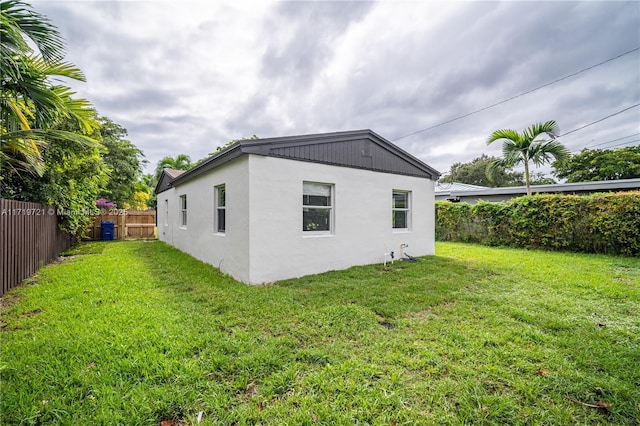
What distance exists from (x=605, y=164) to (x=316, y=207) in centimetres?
3043

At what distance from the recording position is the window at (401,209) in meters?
8.25

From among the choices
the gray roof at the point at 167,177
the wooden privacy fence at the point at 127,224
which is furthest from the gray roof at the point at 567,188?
the wooden privacy fence at the point at 127,224

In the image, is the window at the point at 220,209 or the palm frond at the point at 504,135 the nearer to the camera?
the window at the point at 220,209

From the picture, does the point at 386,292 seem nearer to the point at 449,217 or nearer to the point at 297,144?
the point at 297,144

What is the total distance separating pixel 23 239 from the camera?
17.9ft

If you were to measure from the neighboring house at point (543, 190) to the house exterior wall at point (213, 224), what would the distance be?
13.2 m

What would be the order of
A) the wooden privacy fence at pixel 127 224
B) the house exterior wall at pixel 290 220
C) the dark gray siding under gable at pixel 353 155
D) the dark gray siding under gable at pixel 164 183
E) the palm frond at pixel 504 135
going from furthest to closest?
1. the wooden privacy fence at pixel 127 224
2. the dark gray siding under gable at pixel 164 183
3. the palm frond at pixel 504 135
4. the dark gray siding under gable at pixel 353 155
5. the house exterior wall at pixel 290 220

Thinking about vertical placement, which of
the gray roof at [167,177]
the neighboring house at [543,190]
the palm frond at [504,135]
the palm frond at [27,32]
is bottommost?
the neighboring house at [543,190]

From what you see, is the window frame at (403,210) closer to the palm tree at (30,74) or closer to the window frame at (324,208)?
the window frame at (324,208)

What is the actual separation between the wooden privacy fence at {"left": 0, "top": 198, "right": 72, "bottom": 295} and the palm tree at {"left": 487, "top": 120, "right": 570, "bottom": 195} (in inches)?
584

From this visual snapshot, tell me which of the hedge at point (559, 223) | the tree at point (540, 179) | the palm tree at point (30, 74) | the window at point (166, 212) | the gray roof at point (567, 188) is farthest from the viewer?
the tree at point (540, 179)

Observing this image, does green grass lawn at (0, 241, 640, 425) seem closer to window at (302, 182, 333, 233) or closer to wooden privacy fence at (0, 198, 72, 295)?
wooden privacy fence at (0, 198, 72, 295)

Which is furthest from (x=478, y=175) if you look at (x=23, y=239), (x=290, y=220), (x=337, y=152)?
(x=23, y=239)

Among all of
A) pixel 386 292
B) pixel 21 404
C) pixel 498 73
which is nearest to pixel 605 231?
pixel 498 73
